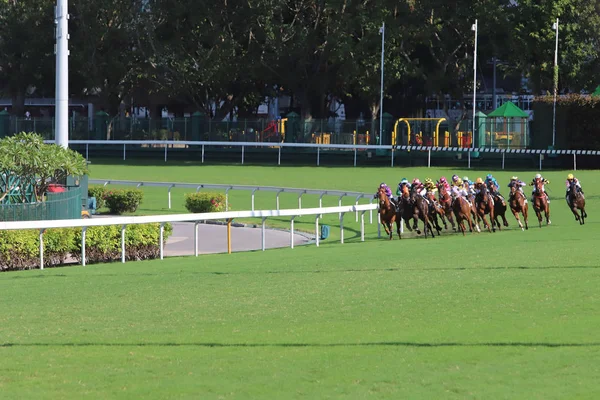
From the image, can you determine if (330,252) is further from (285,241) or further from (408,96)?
(408,96)

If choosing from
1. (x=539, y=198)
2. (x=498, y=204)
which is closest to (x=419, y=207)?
(x=498, y=204)

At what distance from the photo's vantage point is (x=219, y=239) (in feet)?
72.1

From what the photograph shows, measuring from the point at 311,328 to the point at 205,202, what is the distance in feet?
62.5

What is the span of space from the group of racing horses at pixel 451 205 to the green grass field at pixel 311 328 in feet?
20.3

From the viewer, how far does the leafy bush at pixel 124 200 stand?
29219 mm

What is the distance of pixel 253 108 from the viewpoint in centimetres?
5875

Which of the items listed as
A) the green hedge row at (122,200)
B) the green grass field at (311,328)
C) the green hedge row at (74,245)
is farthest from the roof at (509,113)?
the green grass field at (311,328)

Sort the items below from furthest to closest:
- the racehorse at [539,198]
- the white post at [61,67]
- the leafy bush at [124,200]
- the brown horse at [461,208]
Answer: the leafy bush at [124,200] < the racehorse at [539,198] < the brown horse at [461,208] < the white post at [61,67]

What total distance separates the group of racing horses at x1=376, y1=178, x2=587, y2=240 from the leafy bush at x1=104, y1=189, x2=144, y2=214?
8902 mm

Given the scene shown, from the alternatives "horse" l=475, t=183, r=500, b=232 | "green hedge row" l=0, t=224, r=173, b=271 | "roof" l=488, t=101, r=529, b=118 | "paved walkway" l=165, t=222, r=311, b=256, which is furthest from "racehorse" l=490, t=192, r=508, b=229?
"roof" l=488, t=101, r=529, b=118

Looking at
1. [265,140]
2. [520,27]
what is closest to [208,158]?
[265,140]

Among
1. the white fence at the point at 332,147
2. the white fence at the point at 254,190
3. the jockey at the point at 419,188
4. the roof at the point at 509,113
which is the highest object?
the roof at the point at 509,113

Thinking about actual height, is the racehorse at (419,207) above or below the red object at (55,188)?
below

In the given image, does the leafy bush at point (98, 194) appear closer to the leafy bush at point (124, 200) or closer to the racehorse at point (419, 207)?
the leafy bush at point (124, 200)
